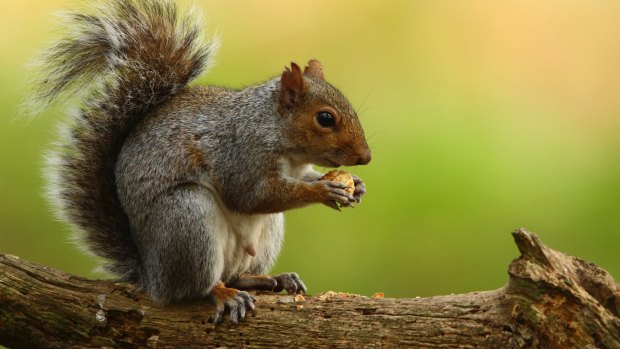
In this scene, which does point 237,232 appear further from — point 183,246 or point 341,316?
point 341,316

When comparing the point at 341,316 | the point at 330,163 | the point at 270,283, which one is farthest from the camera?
the point at 270,283

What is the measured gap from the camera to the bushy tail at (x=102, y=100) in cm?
302

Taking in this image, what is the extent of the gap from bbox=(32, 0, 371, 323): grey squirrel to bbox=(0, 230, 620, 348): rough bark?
0.37ft

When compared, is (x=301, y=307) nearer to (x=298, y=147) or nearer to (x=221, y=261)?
(x=221, y=261)

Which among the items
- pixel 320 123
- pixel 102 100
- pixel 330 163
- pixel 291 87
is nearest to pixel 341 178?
pixel 330 163

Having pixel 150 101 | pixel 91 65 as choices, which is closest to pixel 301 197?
pixel 150 101

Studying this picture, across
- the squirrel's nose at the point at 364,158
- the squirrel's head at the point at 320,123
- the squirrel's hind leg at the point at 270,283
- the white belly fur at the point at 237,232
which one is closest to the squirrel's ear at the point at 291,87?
the squirrel's head at the point at 320,123

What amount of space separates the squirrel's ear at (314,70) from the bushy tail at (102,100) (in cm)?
47

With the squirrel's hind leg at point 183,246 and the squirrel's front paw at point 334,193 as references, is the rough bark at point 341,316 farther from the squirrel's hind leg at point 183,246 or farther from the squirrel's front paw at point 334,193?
the squirrel's front paw at point 334,193

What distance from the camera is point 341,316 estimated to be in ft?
8.39

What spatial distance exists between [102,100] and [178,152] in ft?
1.23

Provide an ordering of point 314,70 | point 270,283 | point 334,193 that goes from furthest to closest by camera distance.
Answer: point 314,70 → point 270,283 → point 334,193

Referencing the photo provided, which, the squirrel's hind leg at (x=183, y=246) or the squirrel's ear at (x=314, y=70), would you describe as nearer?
the squirrel's hind leg at (x=183, y=246)

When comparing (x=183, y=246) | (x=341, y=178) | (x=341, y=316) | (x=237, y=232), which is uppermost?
(x=341, y=178)
